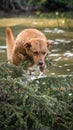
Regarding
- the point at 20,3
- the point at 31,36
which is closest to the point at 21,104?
the point at 31,36

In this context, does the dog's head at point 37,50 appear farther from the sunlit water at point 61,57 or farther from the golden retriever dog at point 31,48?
the sunlit water at point 61,57

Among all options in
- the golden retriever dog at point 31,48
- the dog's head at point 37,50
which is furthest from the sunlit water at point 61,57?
the dog's head at point 37,50

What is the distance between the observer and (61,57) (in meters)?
13.0

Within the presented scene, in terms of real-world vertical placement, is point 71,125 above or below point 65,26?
below

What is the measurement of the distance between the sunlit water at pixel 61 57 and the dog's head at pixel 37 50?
1.67 metres

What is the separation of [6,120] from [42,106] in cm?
52

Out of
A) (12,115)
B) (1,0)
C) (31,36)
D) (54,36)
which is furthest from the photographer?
(1,0)

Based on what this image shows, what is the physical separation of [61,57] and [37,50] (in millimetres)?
4938

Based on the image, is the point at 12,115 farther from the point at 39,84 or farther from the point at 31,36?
the point at 31,36

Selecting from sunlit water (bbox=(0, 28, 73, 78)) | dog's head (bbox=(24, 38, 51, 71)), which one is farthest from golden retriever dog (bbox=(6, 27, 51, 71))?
sunlit water (bbox=(0, 28, 73, 78))

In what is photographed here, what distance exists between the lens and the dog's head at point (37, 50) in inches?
316

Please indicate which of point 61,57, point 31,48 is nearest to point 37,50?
point 31,48

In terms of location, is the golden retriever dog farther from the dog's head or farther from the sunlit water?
the sunlit water

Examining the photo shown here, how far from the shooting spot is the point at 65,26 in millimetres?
20672
